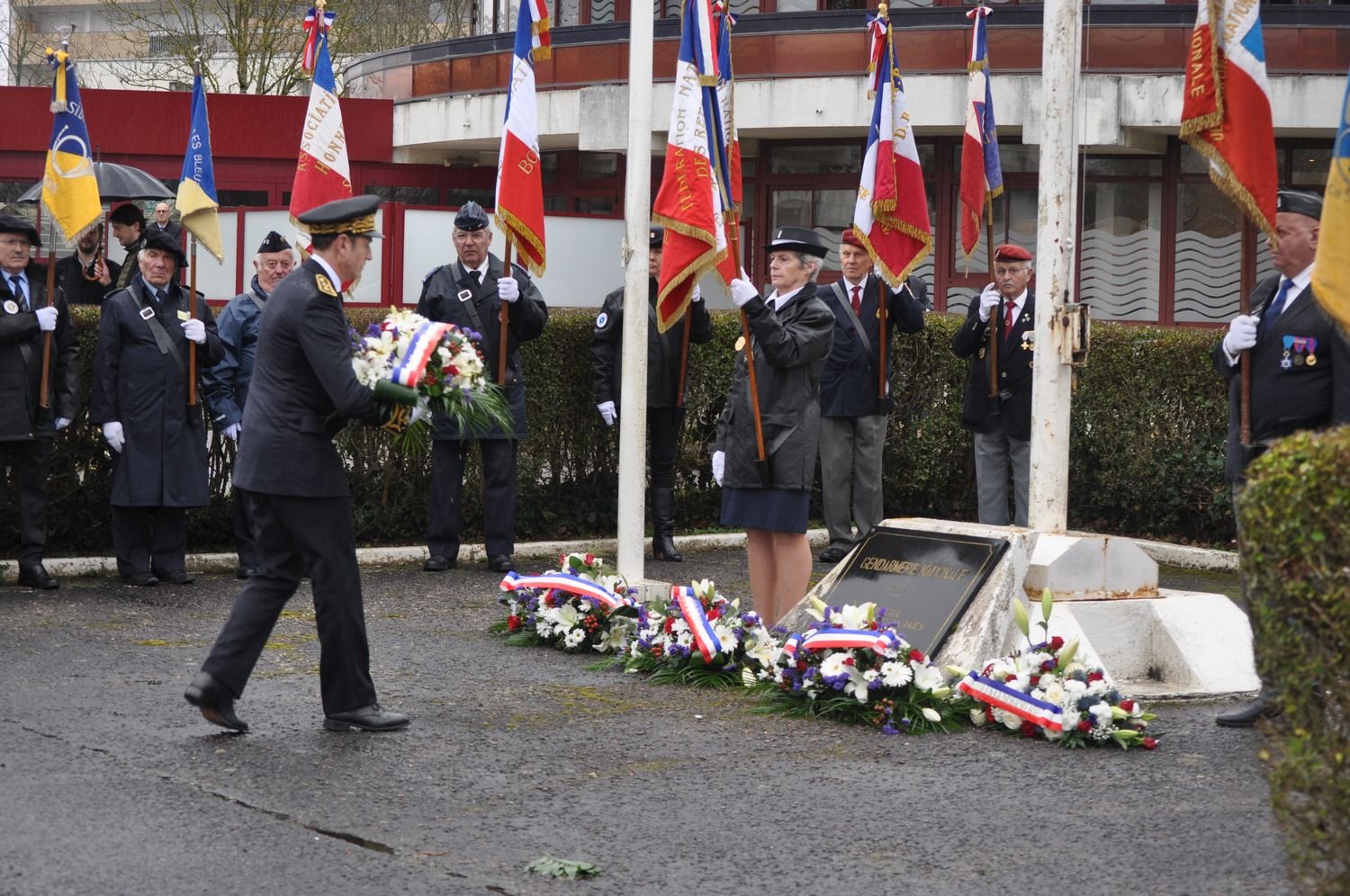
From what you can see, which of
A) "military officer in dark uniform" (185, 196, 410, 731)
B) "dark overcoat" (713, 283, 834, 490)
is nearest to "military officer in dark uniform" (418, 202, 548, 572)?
"dark overcoat" (713, 283, 834, 490)

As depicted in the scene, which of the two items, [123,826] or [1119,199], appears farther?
[1119,199]

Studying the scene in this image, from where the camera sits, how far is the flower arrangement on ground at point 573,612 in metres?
8.79

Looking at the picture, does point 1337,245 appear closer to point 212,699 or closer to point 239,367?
point 212,699

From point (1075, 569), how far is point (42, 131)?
2403 centimetres

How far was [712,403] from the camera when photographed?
1320 centimetres

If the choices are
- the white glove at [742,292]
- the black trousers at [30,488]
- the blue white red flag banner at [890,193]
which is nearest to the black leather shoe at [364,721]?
the white glove at [742,292]

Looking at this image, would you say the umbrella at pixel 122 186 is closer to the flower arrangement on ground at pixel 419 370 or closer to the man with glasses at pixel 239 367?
the man with glasses at pixel 239 367

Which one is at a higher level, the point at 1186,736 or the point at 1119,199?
the point at 1119,199

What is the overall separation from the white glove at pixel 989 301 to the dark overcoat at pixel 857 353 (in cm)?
68

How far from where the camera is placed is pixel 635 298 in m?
9.45

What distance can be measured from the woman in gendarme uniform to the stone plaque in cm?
37

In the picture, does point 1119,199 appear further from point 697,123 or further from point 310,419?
point 310,419

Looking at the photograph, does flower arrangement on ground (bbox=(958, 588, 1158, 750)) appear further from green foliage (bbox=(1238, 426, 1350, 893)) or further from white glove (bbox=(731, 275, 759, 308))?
green foliage (bbox=(1238, 426, 1350, 893))

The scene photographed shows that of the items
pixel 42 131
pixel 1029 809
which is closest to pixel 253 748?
pixel 1029 809
